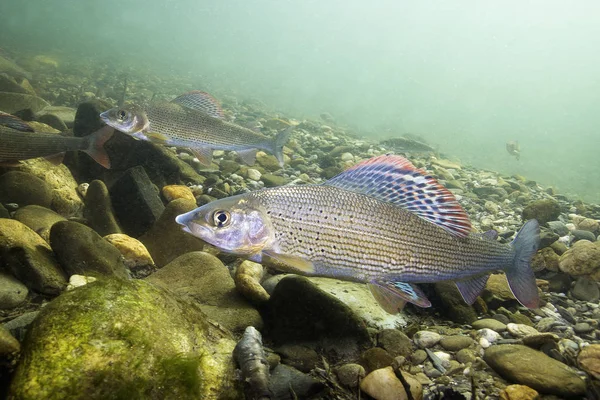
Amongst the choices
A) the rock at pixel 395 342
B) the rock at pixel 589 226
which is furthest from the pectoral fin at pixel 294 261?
the rock at pixel 589 226

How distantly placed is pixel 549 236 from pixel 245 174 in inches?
240

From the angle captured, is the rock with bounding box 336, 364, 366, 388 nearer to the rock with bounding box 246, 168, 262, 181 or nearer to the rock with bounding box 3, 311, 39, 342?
the rock with bounding box 3, 311, 39, 342

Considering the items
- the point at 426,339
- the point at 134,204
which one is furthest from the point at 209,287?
the point at 426,339

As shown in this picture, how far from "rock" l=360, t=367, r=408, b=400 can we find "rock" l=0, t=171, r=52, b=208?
5192mm

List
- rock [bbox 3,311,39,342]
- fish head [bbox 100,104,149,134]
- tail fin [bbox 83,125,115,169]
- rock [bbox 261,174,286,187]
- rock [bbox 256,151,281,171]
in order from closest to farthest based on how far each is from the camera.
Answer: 1. rock [bbox 3,311,39,342]
2. tail fin [bbox 83,125,115,169]
3. fish head [bbox 100,104,149,134]
4. rock [bbox 261,174,286,187]
5. rock [bbox 256,151,281,171]

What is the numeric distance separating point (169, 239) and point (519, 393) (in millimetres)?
4431

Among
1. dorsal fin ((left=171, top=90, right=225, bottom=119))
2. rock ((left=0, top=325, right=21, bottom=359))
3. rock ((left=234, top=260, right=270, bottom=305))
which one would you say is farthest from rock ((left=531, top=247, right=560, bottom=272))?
rock ((left=0, top=325, right=21, bottom=359))

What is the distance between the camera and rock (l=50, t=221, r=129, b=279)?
349 centimetres

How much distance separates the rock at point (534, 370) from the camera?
261 centimetres

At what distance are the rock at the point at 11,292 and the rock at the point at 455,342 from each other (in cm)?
430

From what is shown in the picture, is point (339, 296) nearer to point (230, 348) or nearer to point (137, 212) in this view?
point (230, 348)

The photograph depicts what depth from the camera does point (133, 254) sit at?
4.32 m

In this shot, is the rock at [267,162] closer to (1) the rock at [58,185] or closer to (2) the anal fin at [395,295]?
(1) the rock at [58,185]

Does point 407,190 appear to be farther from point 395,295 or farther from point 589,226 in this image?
point 589,226
